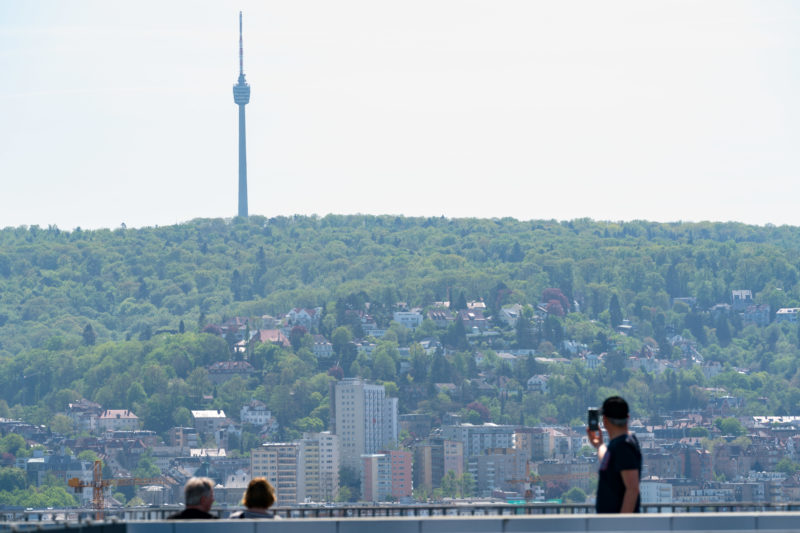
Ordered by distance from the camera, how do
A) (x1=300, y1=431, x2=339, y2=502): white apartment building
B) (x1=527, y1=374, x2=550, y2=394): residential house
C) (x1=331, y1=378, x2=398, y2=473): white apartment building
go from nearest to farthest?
(x1=300, y1=431, x2=339, y2=502): white apartment building → (x1=331, y1=378, x2=398, y2=473): white apartment building → (x1=527, y1=374, x2=550, y2=394): residential house

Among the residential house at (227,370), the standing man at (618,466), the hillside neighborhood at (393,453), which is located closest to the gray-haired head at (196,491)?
the standing man at (618,466)

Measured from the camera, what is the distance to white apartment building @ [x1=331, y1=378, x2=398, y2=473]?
168m

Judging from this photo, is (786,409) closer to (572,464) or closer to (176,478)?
(572,464)

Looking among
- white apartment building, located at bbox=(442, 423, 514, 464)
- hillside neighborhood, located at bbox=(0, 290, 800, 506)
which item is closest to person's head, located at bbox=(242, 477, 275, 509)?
hillside neighborhood, located at bbox=(0, 290, 800, 506)

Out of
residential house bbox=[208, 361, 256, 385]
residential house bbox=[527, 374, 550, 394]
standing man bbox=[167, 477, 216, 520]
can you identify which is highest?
residential house bbox=[208, 361, 256, 385]

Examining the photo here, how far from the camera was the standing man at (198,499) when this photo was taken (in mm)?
9844

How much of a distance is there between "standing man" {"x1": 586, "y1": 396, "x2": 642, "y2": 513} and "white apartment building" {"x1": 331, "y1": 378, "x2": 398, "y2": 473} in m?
158

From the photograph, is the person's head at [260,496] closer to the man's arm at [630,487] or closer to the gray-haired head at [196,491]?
the gray-haired head at [196,491]

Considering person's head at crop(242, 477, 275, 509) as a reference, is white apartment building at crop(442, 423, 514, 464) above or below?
above

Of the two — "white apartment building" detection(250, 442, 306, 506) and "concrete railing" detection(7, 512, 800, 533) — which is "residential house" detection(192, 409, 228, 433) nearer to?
"white apartment building" detection(250, 442, 306, 506)

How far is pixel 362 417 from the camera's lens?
172125 millimetres

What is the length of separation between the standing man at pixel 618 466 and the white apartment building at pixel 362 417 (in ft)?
518

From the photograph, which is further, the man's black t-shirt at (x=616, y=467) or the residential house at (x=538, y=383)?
the residential house at (x=538, y=383)

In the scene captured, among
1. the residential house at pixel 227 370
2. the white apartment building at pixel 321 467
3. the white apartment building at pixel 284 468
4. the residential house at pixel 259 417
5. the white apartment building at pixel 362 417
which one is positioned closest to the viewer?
the white apartment building at pixel 284 468
